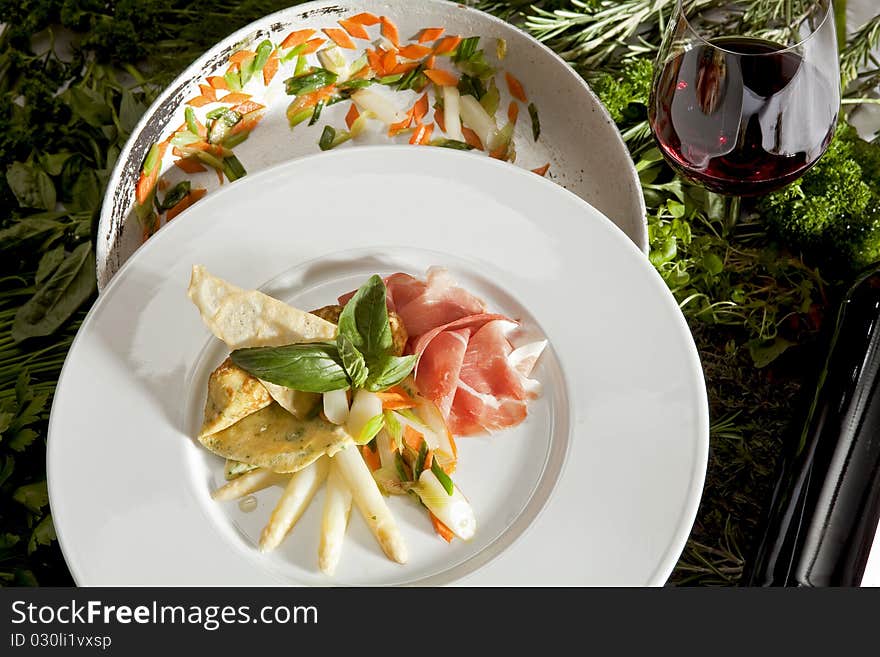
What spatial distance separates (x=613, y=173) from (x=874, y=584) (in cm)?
79

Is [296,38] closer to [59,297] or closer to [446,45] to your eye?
[446,45]

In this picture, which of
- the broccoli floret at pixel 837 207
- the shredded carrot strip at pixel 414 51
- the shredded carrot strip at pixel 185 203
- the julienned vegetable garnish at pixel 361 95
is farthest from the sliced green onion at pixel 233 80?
the broccoli floret at pixel 837 207

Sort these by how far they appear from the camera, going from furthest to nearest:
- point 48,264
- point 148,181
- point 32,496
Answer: point 48,264, point 148,181, point 32,496

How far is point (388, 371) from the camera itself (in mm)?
1233

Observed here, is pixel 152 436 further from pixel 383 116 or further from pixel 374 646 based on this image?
pixel 383 116

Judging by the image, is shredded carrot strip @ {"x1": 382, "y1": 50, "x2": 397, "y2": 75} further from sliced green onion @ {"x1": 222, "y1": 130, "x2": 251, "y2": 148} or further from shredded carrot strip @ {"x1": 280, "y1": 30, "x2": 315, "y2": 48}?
sliced green onion @ {"x1": 222, "y1": 130, "x2": 251, "y2": 148}

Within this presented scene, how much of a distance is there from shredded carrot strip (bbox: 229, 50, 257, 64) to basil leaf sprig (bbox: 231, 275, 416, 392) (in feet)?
2.12

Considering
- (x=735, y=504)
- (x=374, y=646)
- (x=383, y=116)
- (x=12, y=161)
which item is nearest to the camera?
(x=374, y=646)

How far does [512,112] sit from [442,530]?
85cm

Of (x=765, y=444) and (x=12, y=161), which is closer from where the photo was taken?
(x=765, y=444)

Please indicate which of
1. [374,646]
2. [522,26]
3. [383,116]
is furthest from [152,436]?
[522,26]

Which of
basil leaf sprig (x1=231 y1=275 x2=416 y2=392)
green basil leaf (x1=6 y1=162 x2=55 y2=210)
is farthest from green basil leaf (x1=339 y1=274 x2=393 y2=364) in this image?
green basil leaf (x1=6 y1=162 x2=55 y2=210)

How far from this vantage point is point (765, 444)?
1.56m

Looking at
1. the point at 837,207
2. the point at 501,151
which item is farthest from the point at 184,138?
the point at 837,207
